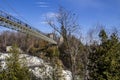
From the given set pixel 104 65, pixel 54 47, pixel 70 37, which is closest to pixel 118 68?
pixel 104 65

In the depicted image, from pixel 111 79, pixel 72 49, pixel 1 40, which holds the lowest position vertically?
pixel 111 79

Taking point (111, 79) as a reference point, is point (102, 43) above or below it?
above

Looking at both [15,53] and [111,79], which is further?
[15,53]

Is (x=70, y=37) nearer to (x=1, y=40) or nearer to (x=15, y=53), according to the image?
(x=15, y=53)

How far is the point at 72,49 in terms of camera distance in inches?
1153

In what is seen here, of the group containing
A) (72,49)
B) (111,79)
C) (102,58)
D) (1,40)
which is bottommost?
(111,79)

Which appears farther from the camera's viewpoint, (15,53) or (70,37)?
(70,37)

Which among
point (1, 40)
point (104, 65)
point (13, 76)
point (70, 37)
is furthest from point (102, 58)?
point (1, 40)

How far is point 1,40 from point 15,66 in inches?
2407

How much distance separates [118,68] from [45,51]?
3943 cm

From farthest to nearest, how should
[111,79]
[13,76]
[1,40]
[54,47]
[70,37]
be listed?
[1,40] < [54,47] < [70,37] < [13,76] < [111,79]

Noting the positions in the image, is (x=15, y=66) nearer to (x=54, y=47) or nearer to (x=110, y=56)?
(x=110, y=56)

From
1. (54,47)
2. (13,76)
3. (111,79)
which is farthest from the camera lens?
(54,47)

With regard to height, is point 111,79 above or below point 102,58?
below
